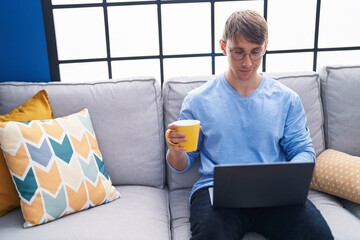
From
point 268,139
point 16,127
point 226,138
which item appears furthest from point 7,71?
point 268,139

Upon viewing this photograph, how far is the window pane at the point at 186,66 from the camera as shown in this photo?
220 centimetres

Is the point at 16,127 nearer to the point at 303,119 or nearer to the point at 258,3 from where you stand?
the point at 303,119

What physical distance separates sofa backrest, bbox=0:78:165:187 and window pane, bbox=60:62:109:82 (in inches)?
16.4

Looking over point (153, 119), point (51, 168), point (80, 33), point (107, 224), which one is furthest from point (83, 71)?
point (107, 224)

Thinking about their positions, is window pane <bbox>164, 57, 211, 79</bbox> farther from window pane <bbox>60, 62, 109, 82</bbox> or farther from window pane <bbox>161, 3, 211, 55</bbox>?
window pane <bbox>60, 62, 109, 82</bbox>

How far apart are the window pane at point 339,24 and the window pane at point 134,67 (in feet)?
3.46

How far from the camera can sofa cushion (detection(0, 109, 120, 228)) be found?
136cm

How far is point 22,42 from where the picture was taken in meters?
1.93

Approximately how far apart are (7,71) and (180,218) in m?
1.26

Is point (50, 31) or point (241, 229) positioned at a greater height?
point (50, 31)

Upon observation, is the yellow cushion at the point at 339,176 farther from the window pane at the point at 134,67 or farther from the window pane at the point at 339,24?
the window pane at the point at 134,67

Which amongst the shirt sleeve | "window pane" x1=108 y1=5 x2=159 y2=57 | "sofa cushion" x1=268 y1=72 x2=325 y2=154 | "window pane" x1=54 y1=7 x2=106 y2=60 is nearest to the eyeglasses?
the shirt sleeve

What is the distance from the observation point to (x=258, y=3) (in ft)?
6.97

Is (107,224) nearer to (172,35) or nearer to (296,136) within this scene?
(296,136)
